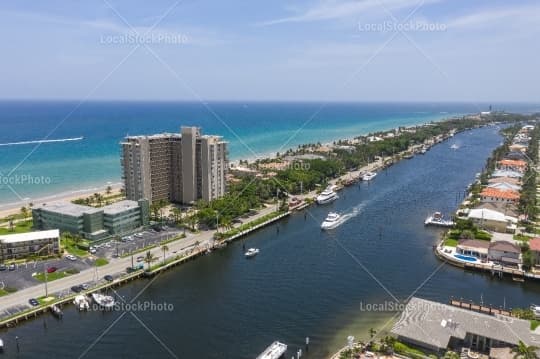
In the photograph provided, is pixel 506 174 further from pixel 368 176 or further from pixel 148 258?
pixel 148 258

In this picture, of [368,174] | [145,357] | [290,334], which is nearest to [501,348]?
[290,334]

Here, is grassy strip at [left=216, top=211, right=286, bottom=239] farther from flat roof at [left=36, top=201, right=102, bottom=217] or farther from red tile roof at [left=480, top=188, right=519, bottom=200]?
red tile roof at [left=480, top=188, right=519, bottom=200]

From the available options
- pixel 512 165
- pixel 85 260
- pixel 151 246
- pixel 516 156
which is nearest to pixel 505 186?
pixel 512 165

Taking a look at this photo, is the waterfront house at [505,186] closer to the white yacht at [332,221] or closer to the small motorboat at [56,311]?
the white yacht at [332,221]

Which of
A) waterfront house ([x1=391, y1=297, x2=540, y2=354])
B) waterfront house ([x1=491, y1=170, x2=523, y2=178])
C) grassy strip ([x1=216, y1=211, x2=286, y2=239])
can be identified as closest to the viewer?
waterfront house ([x1=391, y1=297, x2=540, y2=354])

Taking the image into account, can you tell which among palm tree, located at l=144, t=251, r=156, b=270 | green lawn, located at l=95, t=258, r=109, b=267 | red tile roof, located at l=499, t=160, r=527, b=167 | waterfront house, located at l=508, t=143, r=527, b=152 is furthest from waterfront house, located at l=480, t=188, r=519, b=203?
green lawn, located at l=95, t=258, r=109, b=267
